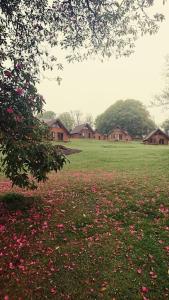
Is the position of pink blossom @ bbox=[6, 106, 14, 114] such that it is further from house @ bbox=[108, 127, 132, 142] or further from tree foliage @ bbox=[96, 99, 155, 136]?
tree foliage @ bbox=[96, 99, 155, 136]

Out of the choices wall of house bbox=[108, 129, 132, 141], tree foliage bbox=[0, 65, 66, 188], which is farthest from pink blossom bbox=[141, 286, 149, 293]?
wall of house bbox=[108, 129, 132, 141]

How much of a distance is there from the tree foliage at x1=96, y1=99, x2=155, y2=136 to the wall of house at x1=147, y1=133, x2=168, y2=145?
868 inches

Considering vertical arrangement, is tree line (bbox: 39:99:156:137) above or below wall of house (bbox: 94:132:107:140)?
above

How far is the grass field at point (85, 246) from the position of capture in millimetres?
6453

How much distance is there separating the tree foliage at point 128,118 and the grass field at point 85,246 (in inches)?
3308

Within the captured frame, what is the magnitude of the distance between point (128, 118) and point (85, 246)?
90.4 m

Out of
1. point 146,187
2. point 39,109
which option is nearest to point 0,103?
point 39,109

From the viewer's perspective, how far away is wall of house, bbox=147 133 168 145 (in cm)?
7188

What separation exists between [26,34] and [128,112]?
289ft

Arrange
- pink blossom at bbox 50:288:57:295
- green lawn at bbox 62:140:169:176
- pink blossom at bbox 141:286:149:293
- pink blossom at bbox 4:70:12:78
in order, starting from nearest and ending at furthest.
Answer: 1. pink blossom at bbox 50:288:57:295
2. pink blossom at bbox 141:286:149:293
3. pink blossom at bbox 4:70:12:78
4. green lawn at bbox 62:140:169:176

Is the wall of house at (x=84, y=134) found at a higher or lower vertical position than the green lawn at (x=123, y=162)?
higher

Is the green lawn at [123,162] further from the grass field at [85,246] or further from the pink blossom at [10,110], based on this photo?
the pink blossom at [10,110]

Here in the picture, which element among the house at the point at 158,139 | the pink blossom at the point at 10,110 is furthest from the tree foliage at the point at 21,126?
the house at the point at 158,139

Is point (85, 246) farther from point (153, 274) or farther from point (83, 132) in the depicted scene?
point (83, 132)
